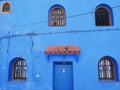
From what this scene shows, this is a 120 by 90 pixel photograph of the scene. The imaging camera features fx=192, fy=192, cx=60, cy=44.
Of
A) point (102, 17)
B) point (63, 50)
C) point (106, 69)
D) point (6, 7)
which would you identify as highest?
point (6, 7)

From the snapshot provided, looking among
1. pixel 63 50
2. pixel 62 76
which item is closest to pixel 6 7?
pixel 63 50

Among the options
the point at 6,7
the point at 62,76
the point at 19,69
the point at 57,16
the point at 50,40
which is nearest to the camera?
the point at 62,76

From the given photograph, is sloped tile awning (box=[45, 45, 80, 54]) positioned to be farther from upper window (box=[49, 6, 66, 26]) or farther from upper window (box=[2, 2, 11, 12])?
upper window (box=[2, 2, 11, 12])

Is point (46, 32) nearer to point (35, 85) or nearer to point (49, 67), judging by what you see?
point (49, 67)

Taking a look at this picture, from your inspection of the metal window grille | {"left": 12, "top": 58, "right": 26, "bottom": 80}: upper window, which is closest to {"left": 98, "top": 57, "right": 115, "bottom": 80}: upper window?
the metal window grille

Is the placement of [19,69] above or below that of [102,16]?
below

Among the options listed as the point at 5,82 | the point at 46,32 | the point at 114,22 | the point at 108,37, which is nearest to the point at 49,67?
the point at 46,32

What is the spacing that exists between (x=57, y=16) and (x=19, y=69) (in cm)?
346

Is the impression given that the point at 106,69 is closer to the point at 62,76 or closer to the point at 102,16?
the point at 62,76

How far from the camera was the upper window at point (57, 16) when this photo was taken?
33.4 feet

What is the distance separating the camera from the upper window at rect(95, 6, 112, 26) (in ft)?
33.3

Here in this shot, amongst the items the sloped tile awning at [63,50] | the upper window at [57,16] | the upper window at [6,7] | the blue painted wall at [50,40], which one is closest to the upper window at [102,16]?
the blue painted wall at [50,40]

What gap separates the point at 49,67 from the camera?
9.61 metres

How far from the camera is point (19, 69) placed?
10.1 meters
